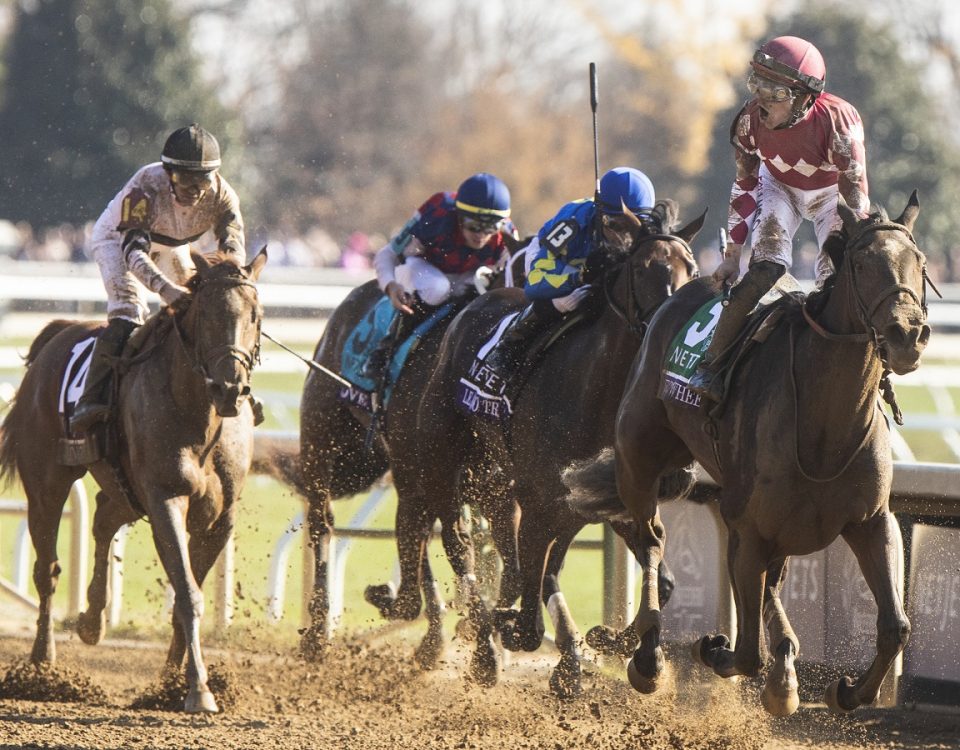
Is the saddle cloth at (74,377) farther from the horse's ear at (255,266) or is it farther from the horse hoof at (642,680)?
the horse hoof at (642,680)

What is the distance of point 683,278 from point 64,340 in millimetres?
2868

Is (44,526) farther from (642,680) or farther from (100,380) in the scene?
(642,680)

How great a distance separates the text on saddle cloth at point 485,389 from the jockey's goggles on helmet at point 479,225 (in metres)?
0.66

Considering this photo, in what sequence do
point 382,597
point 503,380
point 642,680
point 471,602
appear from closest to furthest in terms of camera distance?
1. point 642,680
2. point 503,380
3. point 471,602
4. point 382,597

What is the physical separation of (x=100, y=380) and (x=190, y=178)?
2.97ft

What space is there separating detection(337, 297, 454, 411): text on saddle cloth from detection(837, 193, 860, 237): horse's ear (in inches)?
125

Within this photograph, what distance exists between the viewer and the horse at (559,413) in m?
6.61

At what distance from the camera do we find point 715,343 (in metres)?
5.71

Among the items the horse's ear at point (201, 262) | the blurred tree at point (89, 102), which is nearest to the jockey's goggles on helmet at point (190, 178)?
the horse's ear at point (201, 262)

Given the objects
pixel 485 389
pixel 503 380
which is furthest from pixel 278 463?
pixel 503 380

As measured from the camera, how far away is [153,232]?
727 centimetres

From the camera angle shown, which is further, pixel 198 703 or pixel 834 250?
pixel 198 703

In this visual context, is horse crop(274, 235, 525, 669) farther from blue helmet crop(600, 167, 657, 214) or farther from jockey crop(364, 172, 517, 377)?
blue helmet crop(600, 167, 657, 214)

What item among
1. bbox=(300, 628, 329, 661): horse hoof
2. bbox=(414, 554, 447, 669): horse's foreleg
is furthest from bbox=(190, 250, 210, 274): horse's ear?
bbox=(414, 554, 447, 669): horse's foreleg
